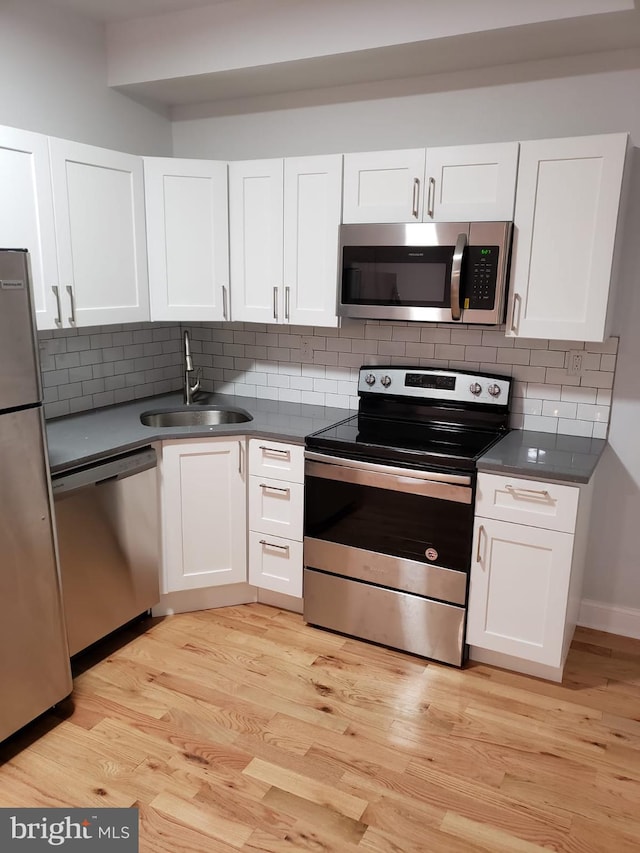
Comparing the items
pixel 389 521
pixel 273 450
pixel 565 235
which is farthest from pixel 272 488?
pixel 565 235

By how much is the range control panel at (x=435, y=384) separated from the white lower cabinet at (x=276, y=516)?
607 mm

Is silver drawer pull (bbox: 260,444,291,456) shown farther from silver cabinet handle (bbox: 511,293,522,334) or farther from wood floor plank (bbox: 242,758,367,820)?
wood floor plank (bbox: 242,758,367,820)

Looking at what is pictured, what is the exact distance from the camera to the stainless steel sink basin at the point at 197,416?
135 inches

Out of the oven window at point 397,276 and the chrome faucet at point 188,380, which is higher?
the oven window at point 397,276

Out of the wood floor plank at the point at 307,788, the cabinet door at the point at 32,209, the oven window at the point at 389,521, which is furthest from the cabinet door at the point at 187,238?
the wood floor plank at the point at 307,788

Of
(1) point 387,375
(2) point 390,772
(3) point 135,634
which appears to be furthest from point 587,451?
(3) point 135,634

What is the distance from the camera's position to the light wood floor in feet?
6.46

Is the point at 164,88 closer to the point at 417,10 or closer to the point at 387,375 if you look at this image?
the point at 417,10

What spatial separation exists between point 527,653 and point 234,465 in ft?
4.96

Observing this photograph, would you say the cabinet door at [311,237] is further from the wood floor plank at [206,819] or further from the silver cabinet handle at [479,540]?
the wood floor plank at [206,819]

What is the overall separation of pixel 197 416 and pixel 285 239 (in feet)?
3.53

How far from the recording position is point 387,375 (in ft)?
10.6

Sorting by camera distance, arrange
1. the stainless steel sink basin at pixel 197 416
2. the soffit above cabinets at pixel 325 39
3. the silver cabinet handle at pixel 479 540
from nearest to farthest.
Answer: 1. the soffit above cabinets at pixel 325 39
2. the silver cabinet handle at pixel 479 540
3. the stainless steel sink basin at pixel 197 416

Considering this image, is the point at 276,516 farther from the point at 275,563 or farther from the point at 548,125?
the point at 548,125
